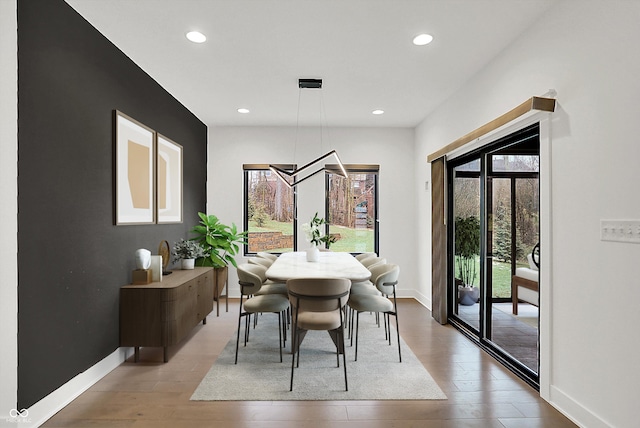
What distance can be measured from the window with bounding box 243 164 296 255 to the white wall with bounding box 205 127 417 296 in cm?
15

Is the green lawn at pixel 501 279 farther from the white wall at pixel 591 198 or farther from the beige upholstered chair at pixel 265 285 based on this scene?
the beige upholstered chair at pixel 265 285

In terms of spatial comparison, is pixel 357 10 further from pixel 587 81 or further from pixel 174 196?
pixel 174 196

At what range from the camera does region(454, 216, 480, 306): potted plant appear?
4.14 meters

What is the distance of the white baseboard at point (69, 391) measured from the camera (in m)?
2.33

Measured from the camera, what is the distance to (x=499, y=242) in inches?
142

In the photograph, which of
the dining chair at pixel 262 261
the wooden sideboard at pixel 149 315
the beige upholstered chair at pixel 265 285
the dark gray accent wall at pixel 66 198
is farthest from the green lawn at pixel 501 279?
the dark gray accent wall at pixel 66 198

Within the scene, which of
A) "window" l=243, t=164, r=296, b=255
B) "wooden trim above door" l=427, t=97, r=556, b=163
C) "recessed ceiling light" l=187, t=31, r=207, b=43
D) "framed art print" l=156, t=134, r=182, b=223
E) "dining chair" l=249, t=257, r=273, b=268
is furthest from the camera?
"window" l=243, t=164, r=296, b=255

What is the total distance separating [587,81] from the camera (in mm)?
2332

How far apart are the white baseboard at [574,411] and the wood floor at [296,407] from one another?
50 millimetres

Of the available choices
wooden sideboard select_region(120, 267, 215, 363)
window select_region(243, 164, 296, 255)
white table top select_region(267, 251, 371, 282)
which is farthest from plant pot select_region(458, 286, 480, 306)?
wooden sideboard select_region(120, 267, 215, 363)

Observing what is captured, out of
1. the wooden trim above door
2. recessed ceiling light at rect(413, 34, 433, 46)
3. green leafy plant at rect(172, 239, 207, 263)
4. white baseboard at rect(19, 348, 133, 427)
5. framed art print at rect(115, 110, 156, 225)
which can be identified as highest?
recessed ceiling light at rect(413, 34, 433, 46)

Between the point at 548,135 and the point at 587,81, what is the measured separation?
46 cm

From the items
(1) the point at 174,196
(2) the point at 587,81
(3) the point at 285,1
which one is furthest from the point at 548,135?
(1) the point at 174,196
